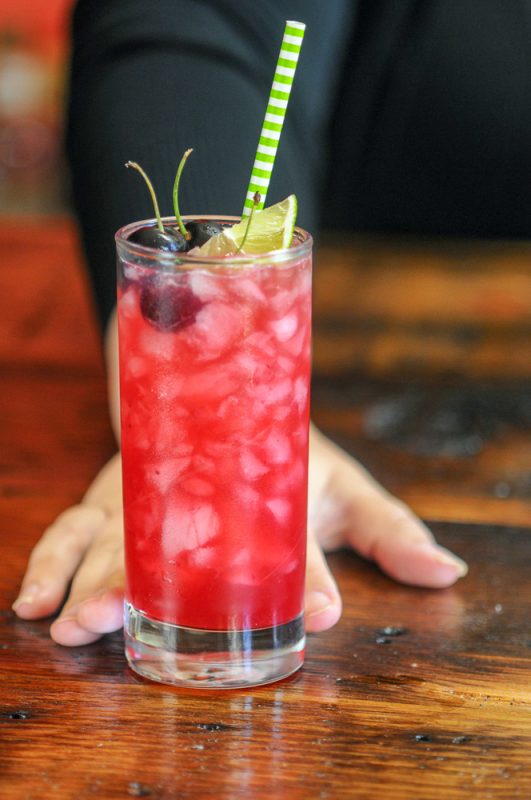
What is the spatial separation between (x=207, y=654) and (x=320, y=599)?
5.6 inches

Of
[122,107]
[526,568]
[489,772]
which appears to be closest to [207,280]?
[489,772]

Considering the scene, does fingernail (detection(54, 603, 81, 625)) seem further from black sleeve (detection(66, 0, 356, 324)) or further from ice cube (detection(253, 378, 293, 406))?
black sleeve (detection(66, 0, 356, 324))

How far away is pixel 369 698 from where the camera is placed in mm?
869

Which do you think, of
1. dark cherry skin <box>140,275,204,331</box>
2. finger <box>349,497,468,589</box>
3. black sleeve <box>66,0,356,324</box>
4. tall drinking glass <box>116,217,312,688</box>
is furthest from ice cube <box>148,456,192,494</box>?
black sleeve <box>66,0,356,324</box>

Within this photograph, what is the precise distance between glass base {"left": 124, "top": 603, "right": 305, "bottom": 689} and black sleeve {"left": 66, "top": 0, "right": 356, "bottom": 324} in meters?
0.58

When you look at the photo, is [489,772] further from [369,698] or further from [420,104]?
[420,104]

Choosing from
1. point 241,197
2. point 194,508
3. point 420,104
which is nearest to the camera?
point 194,508

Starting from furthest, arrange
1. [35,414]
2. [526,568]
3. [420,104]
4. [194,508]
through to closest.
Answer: [420,104] → [35,414] → [526,568] → [194,508]

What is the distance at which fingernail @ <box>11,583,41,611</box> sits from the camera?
992 millimetres

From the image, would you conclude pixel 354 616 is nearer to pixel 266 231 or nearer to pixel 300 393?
pixel 300 393

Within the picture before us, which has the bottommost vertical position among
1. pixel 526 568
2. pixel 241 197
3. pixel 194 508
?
pixel 526 568

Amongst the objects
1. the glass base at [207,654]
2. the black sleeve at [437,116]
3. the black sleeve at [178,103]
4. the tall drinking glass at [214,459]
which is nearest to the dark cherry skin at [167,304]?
the tall drinking glass at [214,459]

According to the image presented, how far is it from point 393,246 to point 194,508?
4.69 ft

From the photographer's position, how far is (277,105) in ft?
2.71
